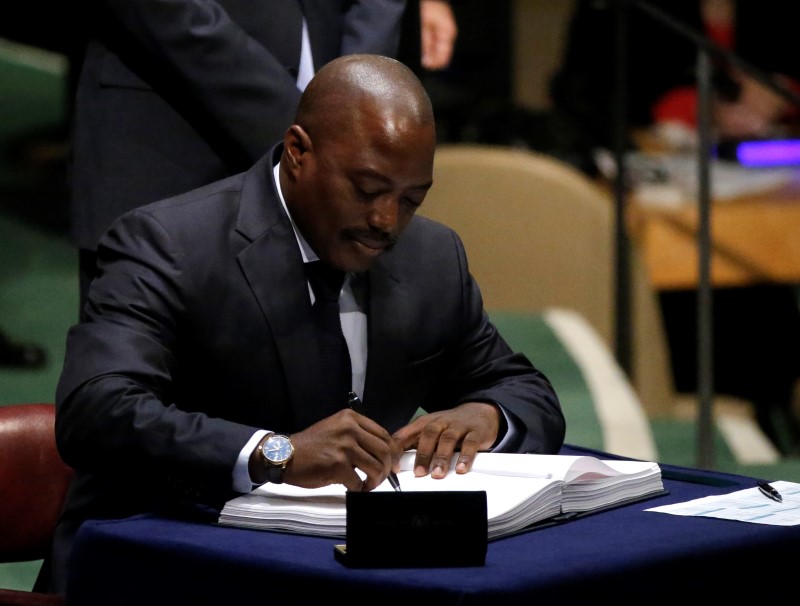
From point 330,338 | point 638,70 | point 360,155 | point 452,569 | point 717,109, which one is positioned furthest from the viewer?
point 638,70

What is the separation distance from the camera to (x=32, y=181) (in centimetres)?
614

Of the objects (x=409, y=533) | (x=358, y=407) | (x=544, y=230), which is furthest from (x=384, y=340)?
Answer: (x=544, y=230)

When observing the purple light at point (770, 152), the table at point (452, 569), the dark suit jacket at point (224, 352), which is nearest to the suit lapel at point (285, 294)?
the dark suit jacket at point (224, 352)

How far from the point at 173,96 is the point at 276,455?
94 centimetres

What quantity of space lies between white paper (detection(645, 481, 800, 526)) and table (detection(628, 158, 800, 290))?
292cm

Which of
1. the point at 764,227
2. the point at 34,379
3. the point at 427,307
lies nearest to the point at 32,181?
the point at 34,379

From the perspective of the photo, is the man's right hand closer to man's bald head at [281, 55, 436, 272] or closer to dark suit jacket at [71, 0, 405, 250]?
man's bald head at [281, 55, 436, 272]

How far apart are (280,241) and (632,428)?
7.03 ft

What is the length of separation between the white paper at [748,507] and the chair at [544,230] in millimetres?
2871

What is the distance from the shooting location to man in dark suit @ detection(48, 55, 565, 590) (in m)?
1.60

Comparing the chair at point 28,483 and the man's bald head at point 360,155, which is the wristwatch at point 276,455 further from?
the chair at point 28,483

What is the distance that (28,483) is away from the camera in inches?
75.0

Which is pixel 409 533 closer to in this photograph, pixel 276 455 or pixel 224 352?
pixel 276 455

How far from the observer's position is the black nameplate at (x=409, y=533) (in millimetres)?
1300
